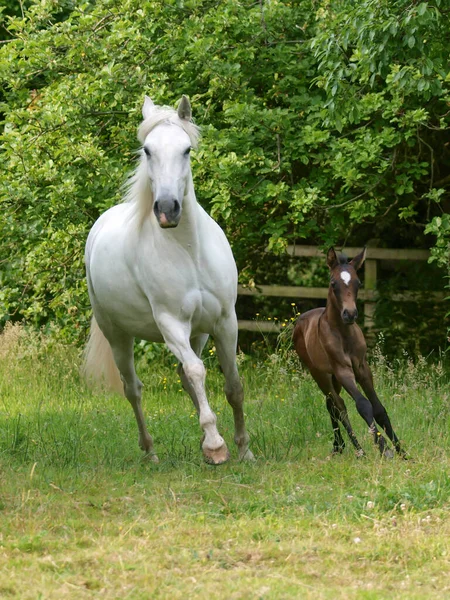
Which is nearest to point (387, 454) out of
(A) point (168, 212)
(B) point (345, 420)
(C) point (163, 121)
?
(B) point (345, 420)

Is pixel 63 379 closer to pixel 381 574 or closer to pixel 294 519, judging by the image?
pixel 294 519

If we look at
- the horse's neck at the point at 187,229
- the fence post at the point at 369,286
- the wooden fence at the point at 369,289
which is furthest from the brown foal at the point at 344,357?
the fence post at the point at 369,286

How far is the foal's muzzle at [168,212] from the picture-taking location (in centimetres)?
557

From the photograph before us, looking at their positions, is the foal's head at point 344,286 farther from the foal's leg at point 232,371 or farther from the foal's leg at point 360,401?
the foal's leg at point 232,371

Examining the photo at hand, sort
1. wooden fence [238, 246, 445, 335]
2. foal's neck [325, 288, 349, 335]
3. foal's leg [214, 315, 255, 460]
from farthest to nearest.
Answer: wooden fence [238, 246, 445, 335] < foal's neck [325, 288, 349, 335] < foal's leg [214, 315, 255, 460]

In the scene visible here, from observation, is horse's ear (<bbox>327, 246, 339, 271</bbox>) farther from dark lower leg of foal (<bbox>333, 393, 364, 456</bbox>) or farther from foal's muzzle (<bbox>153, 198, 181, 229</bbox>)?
foal's muzzle (<bbox>153, 198, 181, 229</bbox>)

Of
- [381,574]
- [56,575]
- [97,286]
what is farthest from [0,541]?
[97,286]

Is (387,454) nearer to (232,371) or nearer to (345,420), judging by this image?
(345,420)

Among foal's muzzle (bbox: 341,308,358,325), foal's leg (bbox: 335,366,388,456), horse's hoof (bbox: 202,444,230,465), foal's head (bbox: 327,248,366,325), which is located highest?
foal's head (bbox: 327,248,366,325)

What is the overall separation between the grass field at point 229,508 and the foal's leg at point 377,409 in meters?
0.14

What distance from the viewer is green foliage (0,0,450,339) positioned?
9.02 m

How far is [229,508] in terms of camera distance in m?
5.10

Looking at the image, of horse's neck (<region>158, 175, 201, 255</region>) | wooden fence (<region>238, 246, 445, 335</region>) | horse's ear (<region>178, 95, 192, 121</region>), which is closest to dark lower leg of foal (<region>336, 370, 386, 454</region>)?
horse's neck (<region>158, 175, 201, 255</region>)

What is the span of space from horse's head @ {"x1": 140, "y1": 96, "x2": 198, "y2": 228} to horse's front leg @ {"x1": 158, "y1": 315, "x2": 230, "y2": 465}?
77cm
